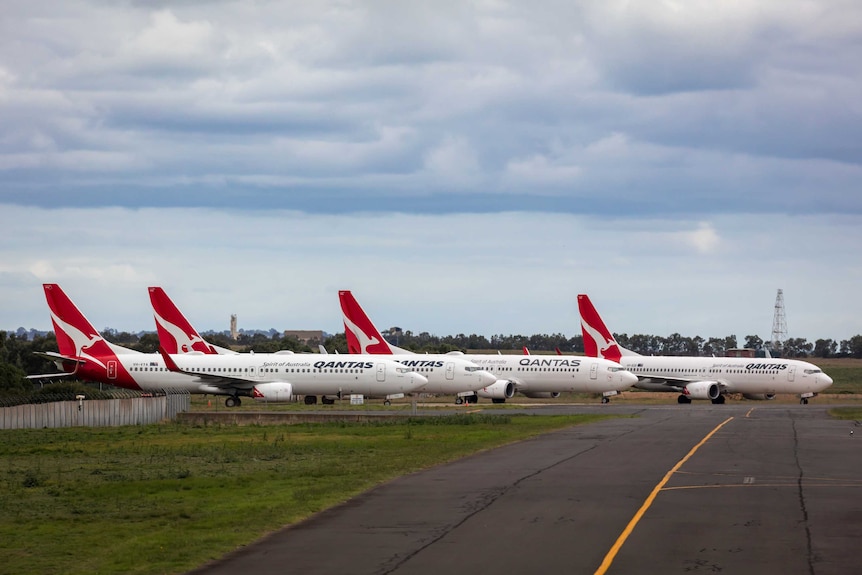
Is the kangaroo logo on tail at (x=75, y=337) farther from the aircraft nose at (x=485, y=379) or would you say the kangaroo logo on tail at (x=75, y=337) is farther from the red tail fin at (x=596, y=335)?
the red tail fin at (x=596, y=335)

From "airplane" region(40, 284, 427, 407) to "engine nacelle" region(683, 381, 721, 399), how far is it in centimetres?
2404

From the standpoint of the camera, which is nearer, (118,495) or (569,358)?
(118,495)

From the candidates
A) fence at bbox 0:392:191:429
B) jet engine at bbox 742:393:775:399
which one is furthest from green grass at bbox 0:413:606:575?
jet engine at bbox 742:393:775:399

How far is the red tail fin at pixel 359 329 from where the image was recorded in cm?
9775

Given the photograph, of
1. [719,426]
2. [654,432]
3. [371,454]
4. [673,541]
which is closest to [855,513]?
[673,541]

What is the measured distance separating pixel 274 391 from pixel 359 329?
21108 millimetres

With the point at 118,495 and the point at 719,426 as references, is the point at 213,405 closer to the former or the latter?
the point at 719,426

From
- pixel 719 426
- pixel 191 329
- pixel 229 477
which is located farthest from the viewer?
pixel 191 329

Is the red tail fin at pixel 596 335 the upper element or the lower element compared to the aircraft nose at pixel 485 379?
upper

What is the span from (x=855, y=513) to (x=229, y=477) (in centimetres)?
1562

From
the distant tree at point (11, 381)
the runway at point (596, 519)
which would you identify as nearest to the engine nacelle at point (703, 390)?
the distant tree at point (11, 381)

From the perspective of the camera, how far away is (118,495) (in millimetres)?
26109

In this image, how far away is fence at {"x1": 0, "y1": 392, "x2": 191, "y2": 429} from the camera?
164ft

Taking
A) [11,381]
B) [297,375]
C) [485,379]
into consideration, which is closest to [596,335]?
[485,379]
